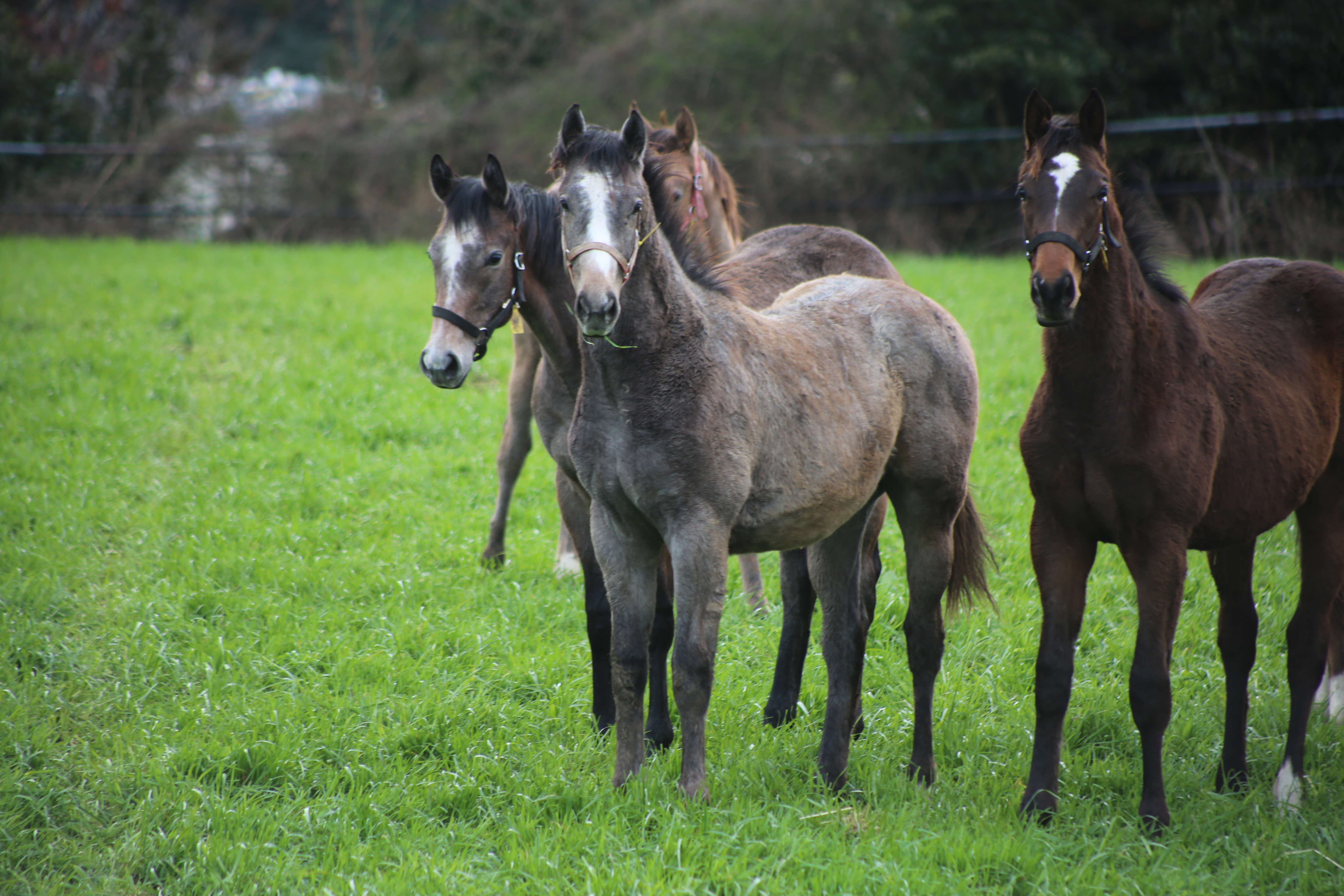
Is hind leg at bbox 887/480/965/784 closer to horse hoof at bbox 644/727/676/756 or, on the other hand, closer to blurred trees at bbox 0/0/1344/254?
horse hoof at bbox 644/727/676/756

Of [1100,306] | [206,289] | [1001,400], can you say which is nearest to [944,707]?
[1100,306]

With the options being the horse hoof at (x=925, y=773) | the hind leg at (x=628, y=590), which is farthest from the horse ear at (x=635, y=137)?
the horse hoof at (x=925, y=773)

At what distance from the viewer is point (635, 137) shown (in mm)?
3027

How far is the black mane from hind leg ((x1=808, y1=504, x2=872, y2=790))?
1.04m

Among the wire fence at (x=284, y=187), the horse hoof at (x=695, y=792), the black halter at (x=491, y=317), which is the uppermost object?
the wire fence at (x=284, y=187)

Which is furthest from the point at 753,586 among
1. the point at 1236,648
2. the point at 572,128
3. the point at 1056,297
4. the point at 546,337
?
the point at 572,128

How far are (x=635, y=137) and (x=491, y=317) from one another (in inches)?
38.5

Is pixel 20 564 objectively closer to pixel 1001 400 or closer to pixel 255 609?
pixel 255 609

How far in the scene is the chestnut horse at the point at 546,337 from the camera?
3625 millimetres

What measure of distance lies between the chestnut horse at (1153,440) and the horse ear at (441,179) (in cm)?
211

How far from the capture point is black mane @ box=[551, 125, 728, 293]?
2.99 m

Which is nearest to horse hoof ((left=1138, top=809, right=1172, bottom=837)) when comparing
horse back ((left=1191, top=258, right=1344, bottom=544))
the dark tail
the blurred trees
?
horse back ((left=1191, top=258, right=1344, bottom=544))

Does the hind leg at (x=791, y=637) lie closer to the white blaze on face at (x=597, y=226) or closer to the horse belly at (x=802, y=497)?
the horse belly at (x=802, y=497)

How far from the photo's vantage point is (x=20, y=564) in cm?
509
